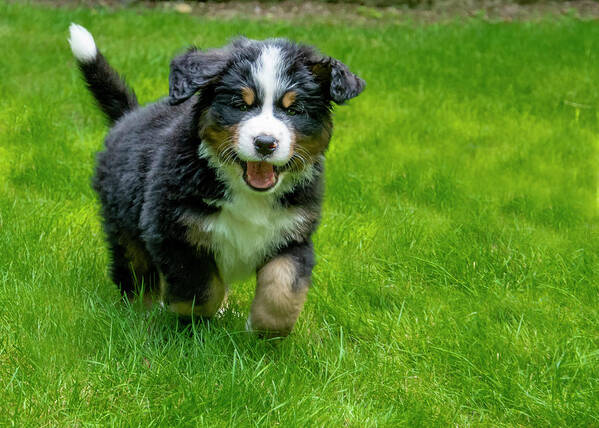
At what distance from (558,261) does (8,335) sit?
7.83 feet

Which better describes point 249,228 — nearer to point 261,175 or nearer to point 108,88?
point 261,175

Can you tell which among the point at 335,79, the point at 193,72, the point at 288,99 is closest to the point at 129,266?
the point at 193,72

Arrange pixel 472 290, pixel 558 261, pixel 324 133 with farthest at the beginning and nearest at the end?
pixel 558 261 → pixel 472 290 → pixel 324 133

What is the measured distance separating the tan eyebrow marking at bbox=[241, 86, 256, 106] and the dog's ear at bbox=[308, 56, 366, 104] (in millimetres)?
285

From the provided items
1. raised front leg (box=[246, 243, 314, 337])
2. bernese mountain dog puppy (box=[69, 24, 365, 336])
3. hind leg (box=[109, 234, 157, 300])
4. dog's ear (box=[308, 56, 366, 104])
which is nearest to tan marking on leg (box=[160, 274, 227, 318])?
bernese mountain dog puppy (box=[69, 24, 365, 336])

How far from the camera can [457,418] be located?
250 cm

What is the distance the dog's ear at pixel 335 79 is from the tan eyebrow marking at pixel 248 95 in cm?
28

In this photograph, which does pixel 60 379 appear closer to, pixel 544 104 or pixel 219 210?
pixel 219 210

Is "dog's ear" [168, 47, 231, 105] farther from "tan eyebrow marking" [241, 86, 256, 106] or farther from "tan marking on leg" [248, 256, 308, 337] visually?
"tan marking on leg" [248, 256, 308, 337]

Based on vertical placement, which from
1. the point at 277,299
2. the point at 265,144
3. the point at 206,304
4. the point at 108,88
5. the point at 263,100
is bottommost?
the point at 206,304

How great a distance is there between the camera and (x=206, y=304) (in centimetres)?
285

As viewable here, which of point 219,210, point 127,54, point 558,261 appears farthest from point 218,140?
point 127,54

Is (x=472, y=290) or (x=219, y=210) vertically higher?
(x=219, y=210)

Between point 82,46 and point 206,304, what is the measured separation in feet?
4.21
